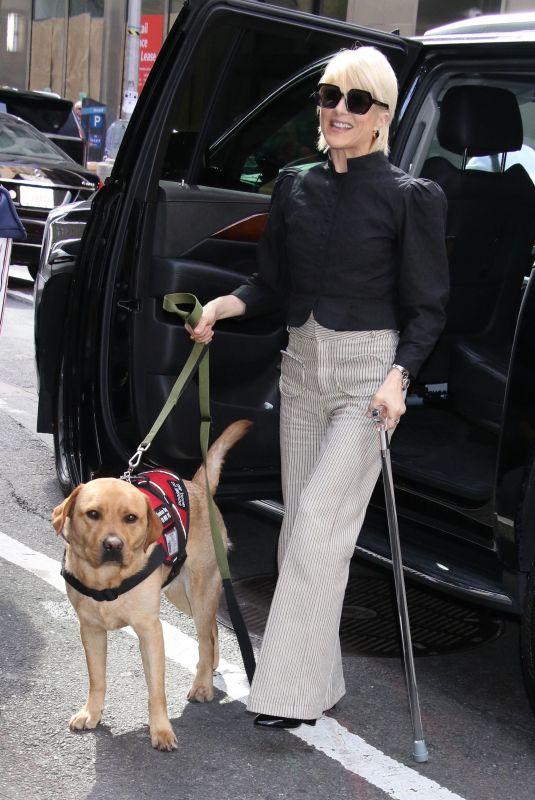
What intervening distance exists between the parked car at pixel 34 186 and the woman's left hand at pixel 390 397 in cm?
941

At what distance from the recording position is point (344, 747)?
3412 millimetres

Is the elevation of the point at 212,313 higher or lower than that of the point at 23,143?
higher

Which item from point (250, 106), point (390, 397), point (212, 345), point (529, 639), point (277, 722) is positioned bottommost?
point (277, 722)

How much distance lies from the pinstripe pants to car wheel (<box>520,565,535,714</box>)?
0.52 meters

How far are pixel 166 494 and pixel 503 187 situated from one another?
7.23ft

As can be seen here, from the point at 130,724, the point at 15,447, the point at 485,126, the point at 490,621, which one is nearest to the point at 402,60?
the point at 485,126

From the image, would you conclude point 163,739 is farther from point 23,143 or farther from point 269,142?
point 23,143

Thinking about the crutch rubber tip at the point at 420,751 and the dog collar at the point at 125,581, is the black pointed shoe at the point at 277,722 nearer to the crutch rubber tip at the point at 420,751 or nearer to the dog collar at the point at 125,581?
the crutch rubber tip at the point at 420,751

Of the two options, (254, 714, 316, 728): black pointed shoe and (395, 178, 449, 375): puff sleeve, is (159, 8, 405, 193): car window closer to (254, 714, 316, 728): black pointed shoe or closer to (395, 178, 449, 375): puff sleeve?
(395, 178, 449, 375): puff sleeve

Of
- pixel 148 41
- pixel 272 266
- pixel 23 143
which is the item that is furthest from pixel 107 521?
pixel 148 41

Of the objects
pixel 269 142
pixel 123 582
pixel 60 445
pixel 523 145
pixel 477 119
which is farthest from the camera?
pixel 60 445

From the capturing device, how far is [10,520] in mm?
5293

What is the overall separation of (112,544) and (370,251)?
105cm

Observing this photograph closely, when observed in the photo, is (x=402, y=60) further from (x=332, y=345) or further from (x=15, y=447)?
(x=15, y=447)
